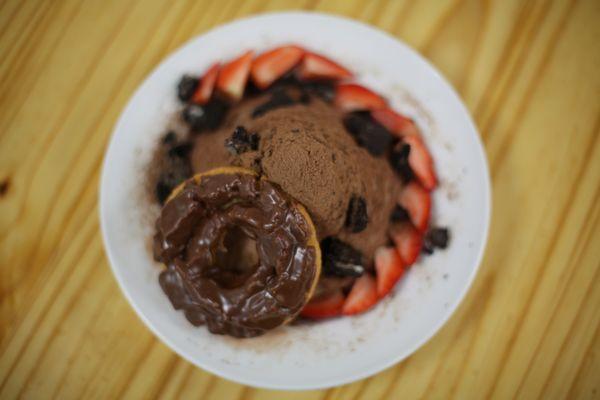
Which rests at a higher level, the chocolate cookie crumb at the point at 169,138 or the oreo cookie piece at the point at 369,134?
the oreo cookie piece at the point at 369,134

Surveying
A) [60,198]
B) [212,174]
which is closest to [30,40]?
[60,198]

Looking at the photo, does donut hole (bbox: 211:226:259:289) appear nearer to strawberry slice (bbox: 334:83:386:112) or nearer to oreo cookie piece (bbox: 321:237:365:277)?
oreo cookie piece (bbox: 321:237:365:277)

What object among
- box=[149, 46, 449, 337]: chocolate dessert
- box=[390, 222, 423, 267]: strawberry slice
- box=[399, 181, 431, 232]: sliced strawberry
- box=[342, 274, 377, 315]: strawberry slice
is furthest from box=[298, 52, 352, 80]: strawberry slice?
box=[342, 274, 377, 315]: strawberry slice

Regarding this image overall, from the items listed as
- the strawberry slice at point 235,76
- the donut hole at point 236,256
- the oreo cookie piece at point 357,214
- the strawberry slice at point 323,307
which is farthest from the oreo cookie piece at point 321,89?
the strawberry slice at point 323,307

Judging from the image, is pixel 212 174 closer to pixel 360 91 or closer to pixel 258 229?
pixel 258 229

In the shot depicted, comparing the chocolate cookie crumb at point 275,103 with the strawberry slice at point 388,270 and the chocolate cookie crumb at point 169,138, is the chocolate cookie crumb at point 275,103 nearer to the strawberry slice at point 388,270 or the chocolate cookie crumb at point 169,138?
the chocolate cookie crumb at point 169,138

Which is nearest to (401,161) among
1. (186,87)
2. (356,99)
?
(356,99)

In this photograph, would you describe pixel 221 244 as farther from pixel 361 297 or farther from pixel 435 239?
pixel 435 239
